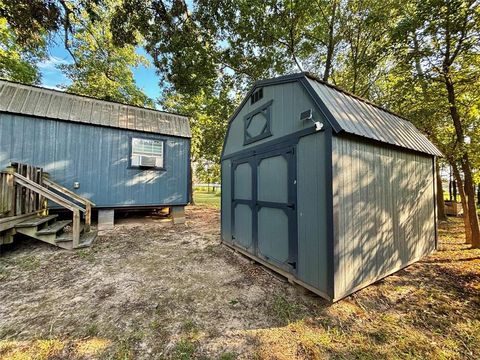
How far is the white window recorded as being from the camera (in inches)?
302

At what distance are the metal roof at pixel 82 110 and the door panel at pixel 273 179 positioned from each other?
5.52 metres

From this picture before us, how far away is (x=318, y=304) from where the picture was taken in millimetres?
2893

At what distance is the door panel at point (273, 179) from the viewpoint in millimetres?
3557

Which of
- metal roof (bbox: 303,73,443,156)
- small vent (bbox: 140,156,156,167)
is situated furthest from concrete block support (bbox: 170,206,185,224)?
metal roof (bbox: 303,73,443,156)

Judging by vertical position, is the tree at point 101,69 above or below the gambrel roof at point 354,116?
above

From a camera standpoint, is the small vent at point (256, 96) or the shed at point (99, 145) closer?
the small vent at point (256, 96)

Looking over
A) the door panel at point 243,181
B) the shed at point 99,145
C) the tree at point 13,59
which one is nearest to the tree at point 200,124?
the shed at point 99,145

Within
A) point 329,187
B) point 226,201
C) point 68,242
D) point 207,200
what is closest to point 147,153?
point 68,242

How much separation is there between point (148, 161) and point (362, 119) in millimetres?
7141

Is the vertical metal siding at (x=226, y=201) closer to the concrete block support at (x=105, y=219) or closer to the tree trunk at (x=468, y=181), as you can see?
the concrete block support at (x=105, y=219)

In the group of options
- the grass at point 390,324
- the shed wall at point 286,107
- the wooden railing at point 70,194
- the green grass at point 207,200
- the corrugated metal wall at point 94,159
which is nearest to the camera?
the grass at point 390,324

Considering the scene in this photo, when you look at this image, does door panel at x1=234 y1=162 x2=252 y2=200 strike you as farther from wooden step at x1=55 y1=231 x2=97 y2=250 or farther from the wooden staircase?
wooden step at x1=55 y1=231 x2=97 y2=250

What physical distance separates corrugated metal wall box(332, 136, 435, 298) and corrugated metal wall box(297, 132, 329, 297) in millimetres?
161

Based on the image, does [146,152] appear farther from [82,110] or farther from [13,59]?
[13,59]
